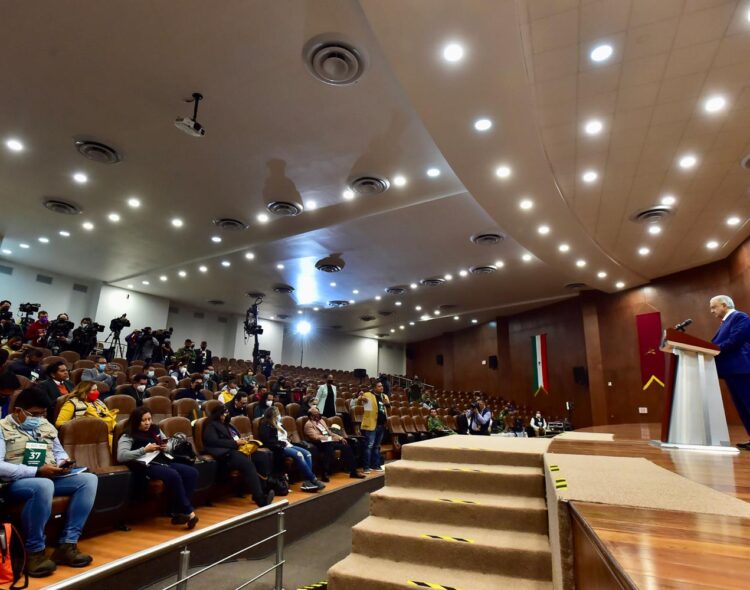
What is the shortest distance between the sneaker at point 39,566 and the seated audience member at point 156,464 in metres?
0.91

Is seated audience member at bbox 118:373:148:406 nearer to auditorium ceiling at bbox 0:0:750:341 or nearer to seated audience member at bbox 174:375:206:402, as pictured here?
seated audience member at bbox 174:375:206:402

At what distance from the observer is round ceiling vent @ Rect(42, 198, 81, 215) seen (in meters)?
7.84

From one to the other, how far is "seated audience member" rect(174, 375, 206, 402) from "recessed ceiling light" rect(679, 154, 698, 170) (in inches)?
283

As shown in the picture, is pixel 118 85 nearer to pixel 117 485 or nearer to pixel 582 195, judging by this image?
pixel 117 485

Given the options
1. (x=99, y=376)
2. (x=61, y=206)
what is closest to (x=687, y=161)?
(x=99, y=376)

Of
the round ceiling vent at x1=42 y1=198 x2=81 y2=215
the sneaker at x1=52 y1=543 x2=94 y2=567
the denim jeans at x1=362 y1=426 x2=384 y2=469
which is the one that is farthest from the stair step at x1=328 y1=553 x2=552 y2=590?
the round ceiling vent at x1=42 y1=198 x2=81 y2=215

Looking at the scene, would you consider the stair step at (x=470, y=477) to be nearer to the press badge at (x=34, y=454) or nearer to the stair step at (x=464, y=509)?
the stair step at (x=464, y=509)

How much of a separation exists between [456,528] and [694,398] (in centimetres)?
208

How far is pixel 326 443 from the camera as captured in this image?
5.48 m

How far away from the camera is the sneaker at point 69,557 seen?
8.40 ft

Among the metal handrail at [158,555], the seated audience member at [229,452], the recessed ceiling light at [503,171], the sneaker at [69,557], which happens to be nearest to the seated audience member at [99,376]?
the seated audience member at [229,452]

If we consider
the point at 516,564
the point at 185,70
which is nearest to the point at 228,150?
the point at 185,70

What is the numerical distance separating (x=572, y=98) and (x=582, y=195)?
2.31 meters

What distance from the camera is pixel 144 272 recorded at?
12.0 m
